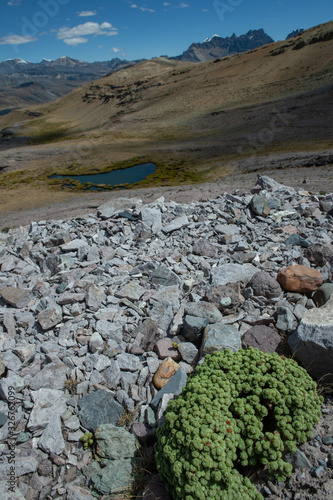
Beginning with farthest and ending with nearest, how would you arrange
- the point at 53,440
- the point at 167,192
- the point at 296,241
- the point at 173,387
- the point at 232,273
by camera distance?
1. the point at 167,192
2. the point at 296,241
3. the point at 232,273
4. the point at 173,387
5. the point at 53,440

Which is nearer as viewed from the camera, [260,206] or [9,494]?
[9,494]

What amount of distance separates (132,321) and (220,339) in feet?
7.52

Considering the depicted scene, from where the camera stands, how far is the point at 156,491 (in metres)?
4.21

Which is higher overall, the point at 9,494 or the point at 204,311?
the point at 204,311

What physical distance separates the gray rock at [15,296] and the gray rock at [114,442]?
4.23 meters

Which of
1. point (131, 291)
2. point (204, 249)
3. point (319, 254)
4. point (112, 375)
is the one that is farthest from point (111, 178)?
point (112, 375)

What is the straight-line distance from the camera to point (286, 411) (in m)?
4.28

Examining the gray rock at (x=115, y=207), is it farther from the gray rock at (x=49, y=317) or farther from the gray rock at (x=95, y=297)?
the gray rock at (x=49, y=317)

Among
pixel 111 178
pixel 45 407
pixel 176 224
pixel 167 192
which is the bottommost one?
pixel 45 407

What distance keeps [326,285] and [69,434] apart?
20.2 ft

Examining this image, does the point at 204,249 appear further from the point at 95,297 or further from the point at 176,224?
the point at 95,297

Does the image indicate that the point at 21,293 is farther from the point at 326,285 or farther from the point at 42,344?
the point at 326,285

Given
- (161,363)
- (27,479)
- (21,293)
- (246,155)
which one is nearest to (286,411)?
(161,363)

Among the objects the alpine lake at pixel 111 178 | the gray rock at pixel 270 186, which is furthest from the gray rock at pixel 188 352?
the alpine lake at pixel 111 178
